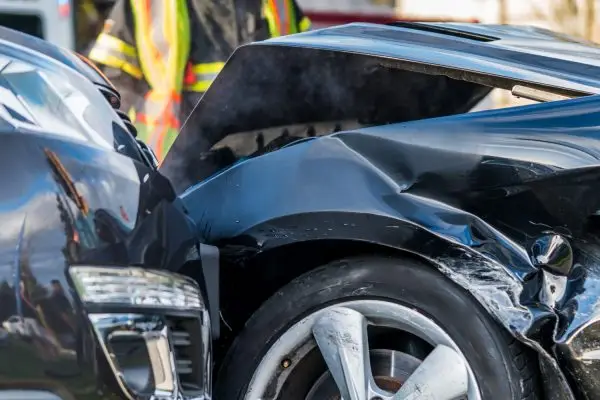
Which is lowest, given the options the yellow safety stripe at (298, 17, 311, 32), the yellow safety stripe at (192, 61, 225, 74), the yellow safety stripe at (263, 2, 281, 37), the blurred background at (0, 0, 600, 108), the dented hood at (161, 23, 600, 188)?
the blurred background at (0, 0, 600, 108)

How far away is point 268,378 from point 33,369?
0.73 metres

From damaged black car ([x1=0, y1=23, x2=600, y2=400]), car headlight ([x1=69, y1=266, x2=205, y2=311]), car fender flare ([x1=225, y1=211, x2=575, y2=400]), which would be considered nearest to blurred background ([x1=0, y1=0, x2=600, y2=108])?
damaged black car ([x1=0, y1=23, x2=600, y2=400])

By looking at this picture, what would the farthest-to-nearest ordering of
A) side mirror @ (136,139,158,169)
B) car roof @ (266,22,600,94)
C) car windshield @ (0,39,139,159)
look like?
side mirror @ (136,139,158,169), car roof @ (266,22,600,94), car windshield @ (0,39,139,159)

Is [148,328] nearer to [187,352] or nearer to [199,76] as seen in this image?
[187,352]

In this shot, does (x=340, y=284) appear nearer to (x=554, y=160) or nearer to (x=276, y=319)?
(x=276, y=319)

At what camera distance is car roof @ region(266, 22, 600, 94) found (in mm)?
2381

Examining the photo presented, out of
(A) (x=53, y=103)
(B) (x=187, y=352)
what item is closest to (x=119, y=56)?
(A) (x=53, y=103)

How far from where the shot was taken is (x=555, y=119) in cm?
221

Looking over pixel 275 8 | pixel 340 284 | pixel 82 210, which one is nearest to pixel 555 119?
pixel 340 284

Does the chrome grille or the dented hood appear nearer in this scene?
the chrome grille

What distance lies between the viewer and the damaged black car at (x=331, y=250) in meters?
1.90

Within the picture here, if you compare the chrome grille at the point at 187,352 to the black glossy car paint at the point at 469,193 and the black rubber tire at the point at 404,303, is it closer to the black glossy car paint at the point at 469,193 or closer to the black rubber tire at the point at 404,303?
the black rubber tire at the point at 404,303

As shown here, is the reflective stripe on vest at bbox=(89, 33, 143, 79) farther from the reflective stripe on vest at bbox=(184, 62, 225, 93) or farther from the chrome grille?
the chrome grille

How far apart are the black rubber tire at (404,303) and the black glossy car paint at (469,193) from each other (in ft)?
0.14
